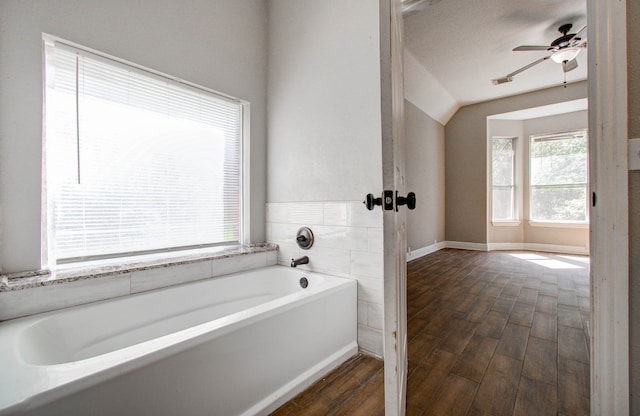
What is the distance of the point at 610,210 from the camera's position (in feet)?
2.97

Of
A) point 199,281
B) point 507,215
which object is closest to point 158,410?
point 199,281

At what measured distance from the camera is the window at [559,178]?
498cm

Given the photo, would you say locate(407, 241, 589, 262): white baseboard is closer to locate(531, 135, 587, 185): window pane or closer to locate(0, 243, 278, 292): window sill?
locate(531, 135, 587, 185): window pane

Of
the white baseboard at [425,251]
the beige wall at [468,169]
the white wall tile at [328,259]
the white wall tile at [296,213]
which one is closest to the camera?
the white wall tile at [328,259]

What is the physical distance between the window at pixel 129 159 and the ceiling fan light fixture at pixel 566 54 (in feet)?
13.0

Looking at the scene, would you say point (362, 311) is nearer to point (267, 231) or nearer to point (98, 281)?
point (267, 231)

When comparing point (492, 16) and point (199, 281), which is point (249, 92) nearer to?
point (199, 281)

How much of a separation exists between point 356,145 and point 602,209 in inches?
54.7

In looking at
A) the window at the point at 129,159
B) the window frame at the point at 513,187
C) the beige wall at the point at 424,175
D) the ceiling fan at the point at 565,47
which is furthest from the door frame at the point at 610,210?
the window frame at the point at 513,187

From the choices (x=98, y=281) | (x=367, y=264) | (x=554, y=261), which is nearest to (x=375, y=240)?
(x=367, y=264)

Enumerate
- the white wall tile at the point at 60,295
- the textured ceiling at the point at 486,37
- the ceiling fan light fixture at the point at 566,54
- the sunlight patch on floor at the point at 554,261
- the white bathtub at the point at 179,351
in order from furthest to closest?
1. the sunlight patch on floor at the point at 554,261
2. the ceiling fan light fixture at the point at 566,54
3. the textured ceiling at the point at 486,37
4. the white wall tile at the point at 60,295
5. the white bathtub at the point at 179,351

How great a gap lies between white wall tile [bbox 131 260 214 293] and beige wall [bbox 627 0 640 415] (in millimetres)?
2213

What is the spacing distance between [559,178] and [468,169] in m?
1.60

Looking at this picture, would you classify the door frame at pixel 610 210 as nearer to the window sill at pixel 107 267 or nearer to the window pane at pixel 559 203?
the window sill at pixel 107 267
